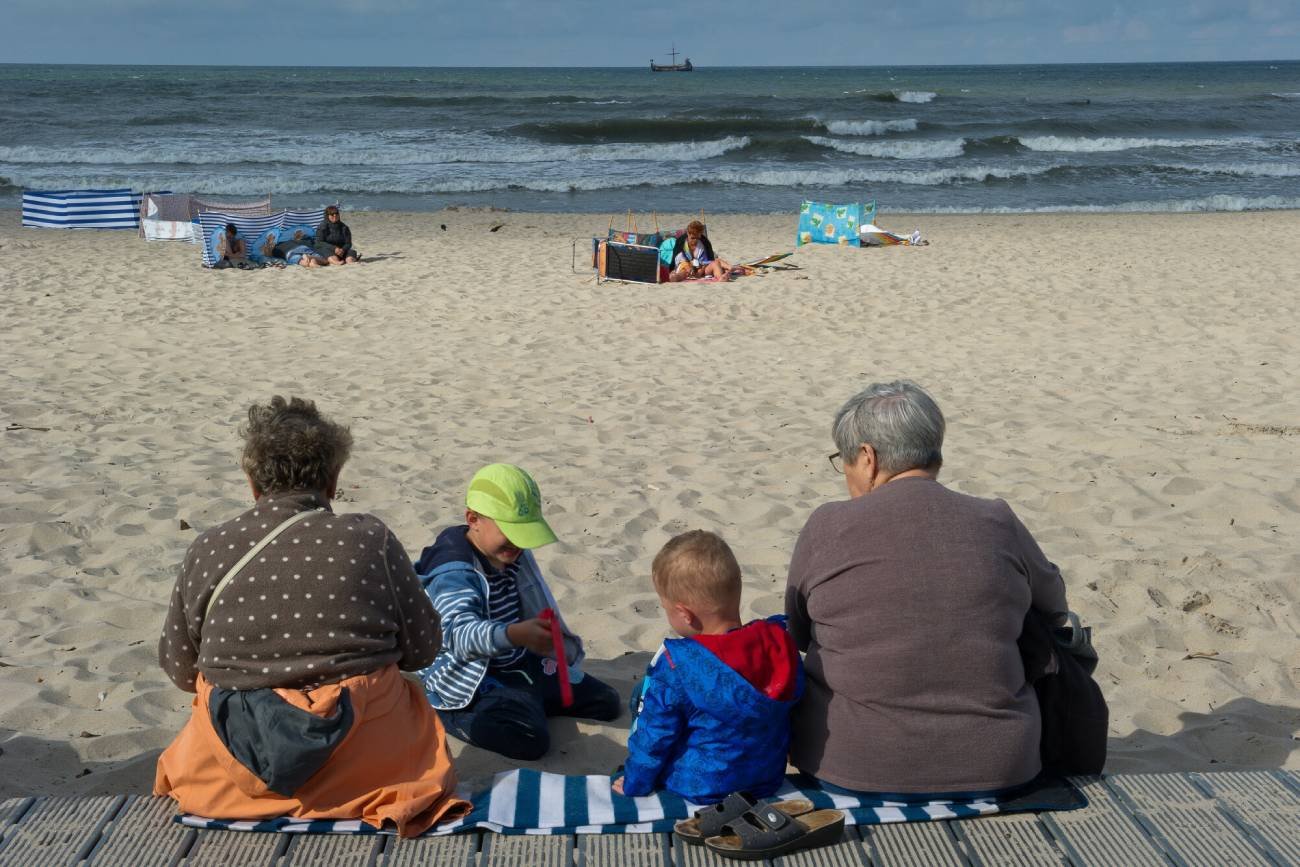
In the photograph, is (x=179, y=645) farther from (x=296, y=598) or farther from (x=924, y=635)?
(x=924, y=635)

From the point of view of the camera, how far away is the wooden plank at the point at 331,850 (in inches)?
90.5

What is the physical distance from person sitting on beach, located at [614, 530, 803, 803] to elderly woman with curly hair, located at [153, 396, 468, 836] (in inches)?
18.8

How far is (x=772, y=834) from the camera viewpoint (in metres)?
2.27

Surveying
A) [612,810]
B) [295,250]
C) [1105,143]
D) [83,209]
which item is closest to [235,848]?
[612,810]

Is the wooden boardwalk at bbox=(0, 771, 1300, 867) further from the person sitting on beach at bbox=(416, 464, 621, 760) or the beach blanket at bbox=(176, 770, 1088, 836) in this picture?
the person sitting on beach at bbox=(416, 464, 621, 760)

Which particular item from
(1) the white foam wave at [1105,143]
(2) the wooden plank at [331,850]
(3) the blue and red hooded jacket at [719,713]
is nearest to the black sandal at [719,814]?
(3) the blue and red hooded jacket at [719,713]

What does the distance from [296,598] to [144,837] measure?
577 millimetres

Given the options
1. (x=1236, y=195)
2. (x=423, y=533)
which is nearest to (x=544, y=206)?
(x=1236, y=195)

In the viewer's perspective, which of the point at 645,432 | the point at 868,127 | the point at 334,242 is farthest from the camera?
the point at 868,127

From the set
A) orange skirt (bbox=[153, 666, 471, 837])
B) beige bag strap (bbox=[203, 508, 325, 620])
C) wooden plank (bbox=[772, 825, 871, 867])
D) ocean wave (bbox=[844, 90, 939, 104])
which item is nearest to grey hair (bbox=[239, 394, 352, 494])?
beige bag strap (bbox=[203, 508, 325, 620])

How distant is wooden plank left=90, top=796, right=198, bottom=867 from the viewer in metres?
2.30

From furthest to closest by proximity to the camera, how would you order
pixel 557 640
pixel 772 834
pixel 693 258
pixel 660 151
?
pixel 660 151 → pixel 693 258 → pixel 557 640 → pixel 772 834

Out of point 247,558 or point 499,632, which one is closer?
point 247,558

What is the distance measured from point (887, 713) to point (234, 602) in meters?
1.35
